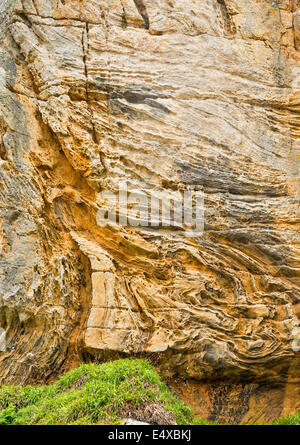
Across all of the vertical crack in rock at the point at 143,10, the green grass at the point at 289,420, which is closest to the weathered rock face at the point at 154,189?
the vertical crack in rock at the point at 143,10

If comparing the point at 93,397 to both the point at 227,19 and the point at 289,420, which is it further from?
the point at 227,19

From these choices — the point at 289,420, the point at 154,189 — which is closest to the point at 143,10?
the point at 154,189

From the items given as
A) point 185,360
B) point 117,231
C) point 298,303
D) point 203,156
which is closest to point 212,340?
point 185,360

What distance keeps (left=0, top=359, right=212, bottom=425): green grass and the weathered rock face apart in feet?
Result: 1.97

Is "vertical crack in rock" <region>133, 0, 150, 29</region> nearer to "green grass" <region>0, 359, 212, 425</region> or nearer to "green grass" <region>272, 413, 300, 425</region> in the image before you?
"green grass" <region>0, 359, 212, 425</region>

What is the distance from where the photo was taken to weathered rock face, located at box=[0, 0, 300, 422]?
9352 mm

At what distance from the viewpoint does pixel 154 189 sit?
1028cm

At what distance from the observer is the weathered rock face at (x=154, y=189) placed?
9352mm

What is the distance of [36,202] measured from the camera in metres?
9.74

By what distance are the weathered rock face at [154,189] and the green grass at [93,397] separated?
60cm

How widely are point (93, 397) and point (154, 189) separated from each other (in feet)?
14.9

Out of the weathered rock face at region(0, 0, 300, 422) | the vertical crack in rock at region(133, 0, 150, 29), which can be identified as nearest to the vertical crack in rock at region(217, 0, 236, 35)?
the weathered rock face at region(0, 0, 300, 422)

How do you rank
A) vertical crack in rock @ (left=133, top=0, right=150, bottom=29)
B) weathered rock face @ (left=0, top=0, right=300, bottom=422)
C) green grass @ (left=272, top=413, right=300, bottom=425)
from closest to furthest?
1. green grass @ (left=272, top=413, right=300, bottom=425)
2. weathered rock face @ (left=0, top=0, right=300, bottom=422)
3. vertical crack in rock @ (left=133, top=0, right=150, bottom=29)

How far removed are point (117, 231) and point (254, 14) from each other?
262 inches
